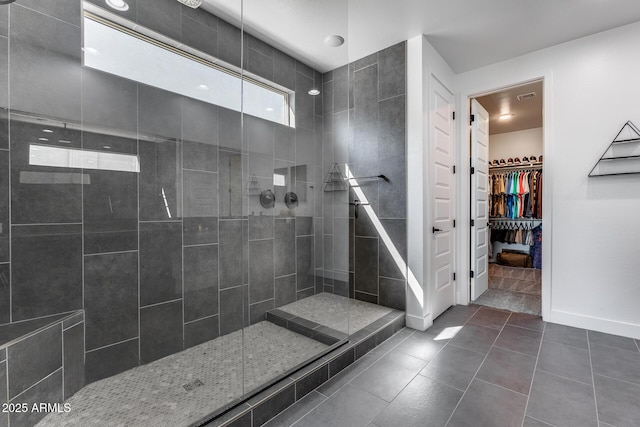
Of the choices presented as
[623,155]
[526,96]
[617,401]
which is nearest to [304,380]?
[617,401]

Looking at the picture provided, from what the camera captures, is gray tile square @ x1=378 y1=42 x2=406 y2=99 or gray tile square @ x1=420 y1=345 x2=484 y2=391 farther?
gray tile square @ x1=378 y1=42 x2=406 y2=99

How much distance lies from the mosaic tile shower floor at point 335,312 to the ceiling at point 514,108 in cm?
302

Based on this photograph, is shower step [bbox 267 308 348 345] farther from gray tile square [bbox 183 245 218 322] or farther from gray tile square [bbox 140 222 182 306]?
gray tile square [bbox 140 222 182 306]

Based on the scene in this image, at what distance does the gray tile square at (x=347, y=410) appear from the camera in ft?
4.90

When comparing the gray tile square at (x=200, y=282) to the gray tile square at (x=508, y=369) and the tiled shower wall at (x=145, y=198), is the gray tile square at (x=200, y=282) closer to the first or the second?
the tiled shower wall at (x=145, y=198)

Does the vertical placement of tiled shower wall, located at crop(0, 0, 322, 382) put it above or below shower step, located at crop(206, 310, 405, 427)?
above

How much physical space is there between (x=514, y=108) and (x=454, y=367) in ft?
14.4

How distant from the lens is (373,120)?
2.96 meters

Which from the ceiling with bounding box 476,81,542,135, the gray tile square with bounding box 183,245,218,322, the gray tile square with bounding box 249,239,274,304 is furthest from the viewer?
the ceiling with bounding box 476,81,542,135

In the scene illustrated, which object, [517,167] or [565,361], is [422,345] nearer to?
[565,361]

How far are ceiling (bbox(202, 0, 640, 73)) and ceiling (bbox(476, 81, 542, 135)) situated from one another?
0.80 meters

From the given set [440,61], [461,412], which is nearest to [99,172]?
[461,412]

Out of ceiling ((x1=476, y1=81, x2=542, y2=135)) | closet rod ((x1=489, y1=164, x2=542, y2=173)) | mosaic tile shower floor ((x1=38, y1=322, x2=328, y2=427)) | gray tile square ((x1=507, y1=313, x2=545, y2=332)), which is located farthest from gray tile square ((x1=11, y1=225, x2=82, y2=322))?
closet rod ((x1=489, y1=164, x2=542, y2=173))

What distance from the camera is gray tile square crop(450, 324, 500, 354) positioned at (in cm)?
232
